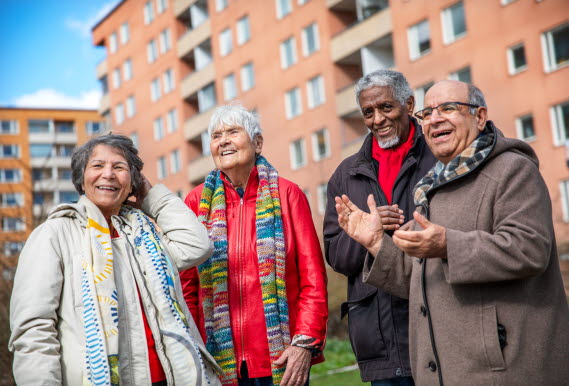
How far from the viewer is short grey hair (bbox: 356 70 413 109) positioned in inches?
179

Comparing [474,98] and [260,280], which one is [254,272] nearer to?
[260,280]

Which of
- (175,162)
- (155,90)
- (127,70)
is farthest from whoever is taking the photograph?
(127,70)

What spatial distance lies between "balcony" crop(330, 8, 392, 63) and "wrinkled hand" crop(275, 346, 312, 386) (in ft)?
79.1

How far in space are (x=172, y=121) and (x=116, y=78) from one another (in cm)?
901

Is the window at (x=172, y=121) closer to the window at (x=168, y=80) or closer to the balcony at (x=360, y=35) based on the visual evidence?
the window at (x=168, y=80)

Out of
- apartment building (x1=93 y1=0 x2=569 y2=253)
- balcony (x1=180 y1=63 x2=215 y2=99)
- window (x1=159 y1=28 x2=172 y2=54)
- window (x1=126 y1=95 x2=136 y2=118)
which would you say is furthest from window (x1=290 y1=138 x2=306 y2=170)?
window (x1=126 y1=95 x2=136 y2=118)

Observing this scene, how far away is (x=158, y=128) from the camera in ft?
146

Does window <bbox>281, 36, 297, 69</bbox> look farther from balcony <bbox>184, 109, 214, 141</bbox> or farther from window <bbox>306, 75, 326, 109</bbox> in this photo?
balcony <bbox>184, 109, 214, 141</bbox>

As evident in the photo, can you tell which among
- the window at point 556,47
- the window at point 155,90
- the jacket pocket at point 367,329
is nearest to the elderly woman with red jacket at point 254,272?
the jacket pocket at point 367,329

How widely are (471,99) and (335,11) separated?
27.4m

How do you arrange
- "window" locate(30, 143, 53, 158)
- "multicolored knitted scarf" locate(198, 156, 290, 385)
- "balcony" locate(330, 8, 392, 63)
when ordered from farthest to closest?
"window" locate(30, 143, 53, 158) < "balcony" locate(330, 8, 392, 63) < "multicolored knitted scarf" locate(198, 156, 290, 385)

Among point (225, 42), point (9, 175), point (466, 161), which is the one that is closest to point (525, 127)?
point (225, 42)

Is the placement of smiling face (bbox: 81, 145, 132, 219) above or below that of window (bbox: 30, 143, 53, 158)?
below

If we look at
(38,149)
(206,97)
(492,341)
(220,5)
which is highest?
(38,149)
